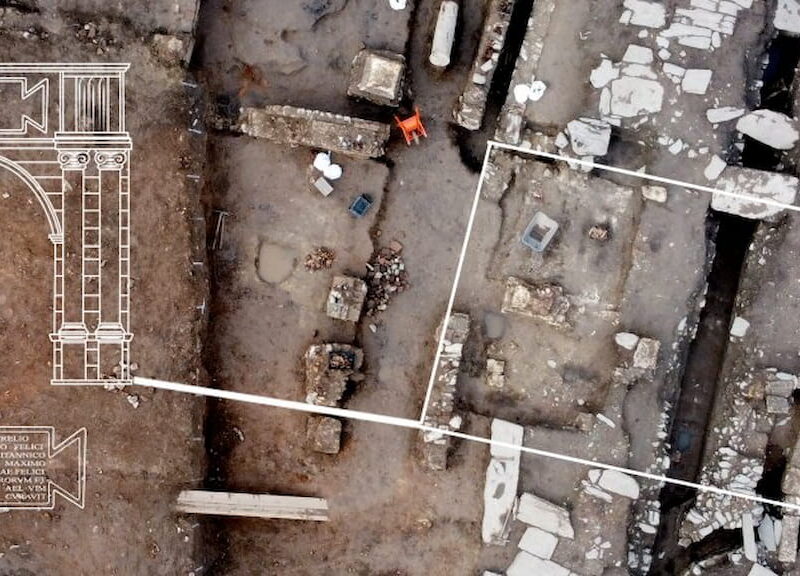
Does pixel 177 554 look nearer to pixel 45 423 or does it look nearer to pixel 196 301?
pixel 45 423

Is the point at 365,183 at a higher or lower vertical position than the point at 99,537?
higher

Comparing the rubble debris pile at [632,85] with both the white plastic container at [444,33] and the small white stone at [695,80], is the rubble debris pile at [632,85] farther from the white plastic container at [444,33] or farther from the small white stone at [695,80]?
the white plastic container at [444,33]

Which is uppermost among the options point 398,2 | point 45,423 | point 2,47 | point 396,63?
point 398,2

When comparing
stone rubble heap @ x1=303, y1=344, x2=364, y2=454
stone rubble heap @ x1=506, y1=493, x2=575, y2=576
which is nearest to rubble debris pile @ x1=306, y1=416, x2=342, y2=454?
stone rubble heap @ x1=303, y1=344, x2=364, y2=454

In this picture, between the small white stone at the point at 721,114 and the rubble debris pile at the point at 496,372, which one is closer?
the small white stone at the point at 721,114

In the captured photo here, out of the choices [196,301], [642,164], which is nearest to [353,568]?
[196,301]

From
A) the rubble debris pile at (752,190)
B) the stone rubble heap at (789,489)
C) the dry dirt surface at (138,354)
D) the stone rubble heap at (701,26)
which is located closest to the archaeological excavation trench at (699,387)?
the rubble debris pile at (752,190)

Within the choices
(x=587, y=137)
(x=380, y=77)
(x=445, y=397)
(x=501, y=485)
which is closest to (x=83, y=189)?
(x=380, y=77)
